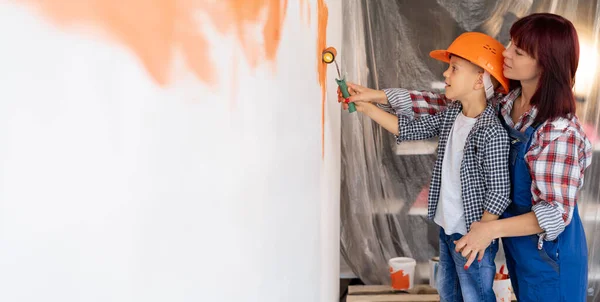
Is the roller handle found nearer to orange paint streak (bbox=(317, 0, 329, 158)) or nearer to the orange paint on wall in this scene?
orange paint streak (bbox=(317, 0, 329, 158))

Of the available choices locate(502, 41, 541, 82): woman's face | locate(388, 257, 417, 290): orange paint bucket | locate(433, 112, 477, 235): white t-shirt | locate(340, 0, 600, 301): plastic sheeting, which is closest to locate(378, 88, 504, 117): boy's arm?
locate(433, 112, 477, 235): white t-shirt

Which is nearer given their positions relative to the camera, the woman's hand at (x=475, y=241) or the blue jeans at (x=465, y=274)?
the woman's hand at (x=475, y=241)

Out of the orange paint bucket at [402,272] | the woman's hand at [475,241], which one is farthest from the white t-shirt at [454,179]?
the orange paint bucket at [402,272]

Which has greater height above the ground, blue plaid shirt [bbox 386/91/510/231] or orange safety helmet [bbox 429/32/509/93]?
orange safety helmet [bbox 429/32/509/93]

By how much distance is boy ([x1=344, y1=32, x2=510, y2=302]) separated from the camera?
4.99 ft

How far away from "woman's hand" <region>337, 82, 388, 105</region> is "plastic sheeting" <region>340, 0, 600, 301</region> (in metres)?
0.72

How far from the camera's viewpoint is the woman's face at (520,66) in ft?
4.92

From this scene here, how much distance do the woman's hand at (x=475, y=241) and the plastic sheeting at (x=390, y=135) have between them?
3.44 ft

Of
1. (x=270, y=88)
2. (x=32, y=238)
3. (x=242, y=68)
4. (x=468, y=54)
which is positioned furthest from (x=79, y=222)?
(x=468, y=54)

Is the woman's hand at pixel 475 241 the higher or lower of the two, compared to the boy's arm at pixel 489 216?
lower

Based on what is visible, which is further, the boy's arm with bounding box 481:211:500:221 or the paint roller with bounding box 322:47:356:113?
the boy's arm with bounding box 481:211:500:221

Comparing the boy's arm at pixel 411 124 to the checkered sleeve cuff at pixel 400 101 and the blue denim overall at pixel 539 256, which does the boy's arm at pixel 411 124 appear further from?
the blue denim overall at pixel 539 256

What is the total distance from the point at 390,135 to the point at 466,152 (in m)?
0.99

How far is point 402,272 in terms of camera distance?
98.5 inches
